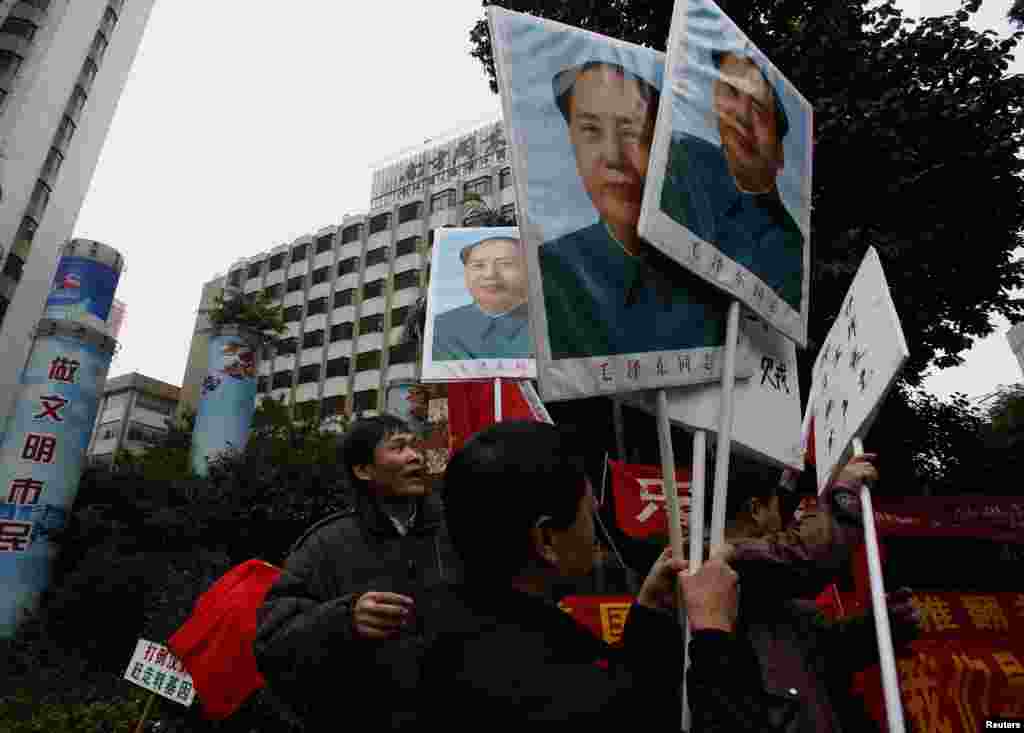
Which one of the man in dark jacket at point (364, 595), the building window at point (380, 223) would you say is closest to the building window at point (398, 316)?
the building window at point (380, 223)

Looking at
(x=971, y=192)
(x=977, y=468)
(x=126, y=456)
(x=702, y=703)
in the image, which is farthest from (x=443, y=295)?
(x=126, y=456)

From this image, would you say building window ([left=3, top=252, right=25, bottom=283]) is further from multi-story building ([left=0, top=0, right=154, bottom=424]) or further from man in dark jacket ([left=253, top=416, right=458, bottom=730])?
man in dark jacket ([left=253, top=416, right=458, bottom=730])

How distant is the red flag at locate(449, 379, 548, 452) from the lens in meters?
4.32

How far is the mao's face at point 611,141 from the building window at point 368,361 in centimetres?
3671

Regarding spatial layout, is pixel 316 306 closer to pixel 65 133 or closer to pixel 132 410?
pixel 132 410

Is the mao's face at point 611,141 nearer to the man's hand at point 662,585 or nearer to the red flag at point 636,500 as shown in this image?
the man's hand at point 662,585

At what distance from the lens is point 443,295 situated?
445cm

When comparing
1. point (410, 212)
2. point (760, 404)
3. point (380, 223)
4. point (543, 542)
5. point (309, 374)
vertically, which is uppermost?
point (410, 212)

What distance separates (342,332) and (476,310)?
3741 cm

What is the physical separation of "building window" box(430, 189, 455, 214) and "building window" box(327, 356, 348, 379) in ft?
32.7

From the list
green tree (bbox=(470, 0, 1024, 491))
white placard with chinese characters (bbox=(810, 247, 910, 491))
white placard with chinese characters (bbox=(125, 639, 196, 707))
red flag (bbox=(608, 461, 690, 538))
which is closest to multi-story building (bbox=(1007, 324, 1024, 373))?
green tree (bbox=(470, 0, 1024, 491))

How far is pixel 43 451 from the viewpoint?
1232 cm

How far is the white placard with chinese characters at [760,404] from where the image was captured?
1.70 meters

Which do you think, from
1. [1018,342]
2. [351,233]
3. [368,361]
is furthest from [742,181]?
[351,233]
